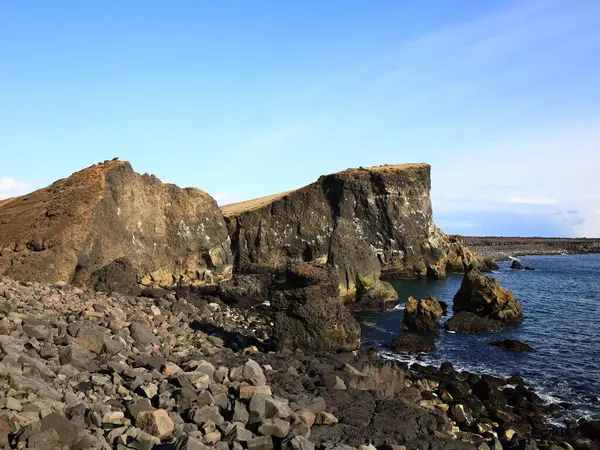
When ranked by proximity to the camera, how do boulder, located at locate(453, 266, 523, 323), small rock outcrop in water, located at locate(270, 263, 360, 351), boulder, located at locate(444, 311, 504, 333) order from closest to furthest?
small rock outcrop in water, located at locate(270, 263, 360, 351), boulder, located at locate(444, 311, 504, 333), boulder, located at locate(453, 266, 523, 323)

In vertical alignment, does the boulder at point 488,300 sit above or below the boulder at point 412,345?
above

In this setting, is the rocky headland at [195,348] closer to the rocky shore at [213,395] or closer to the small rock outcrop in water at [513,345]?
the rocky shore at [213,395]

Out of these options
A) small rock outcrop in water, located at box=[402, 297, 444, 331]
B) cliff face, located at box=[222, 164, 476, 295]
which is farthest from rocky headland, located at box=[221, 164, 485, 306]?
small rock outcrop in water, located at box=[402, 297, 444, 331]

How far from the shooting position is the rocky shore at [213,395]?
10.9 m

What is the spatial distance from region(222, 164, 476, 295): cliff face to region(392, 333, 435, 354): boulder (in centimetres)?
3954

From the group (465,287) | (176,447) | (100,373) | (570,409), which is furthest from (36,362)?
(465,287)

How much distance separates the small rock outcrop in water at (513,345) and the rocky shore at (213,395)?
6678mm

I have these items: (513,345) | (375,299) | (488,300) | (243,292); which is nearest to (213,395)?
(513,345)

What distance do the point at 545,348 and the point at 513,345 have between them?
2.05 m

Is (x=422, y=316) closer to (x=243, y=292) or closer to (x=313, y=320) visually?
(x=313, y=320)

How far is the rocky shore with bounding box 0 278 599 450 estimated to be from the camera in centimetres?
1093

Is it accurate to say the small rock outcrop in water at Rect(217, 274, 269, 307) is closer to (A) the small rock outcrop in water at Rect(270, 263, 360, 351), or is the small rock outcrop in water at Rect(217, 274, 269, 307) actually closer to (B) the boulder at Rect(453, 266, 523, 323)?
(A) the small rock outcrop in water at Rect(270, 263, 360, 351)

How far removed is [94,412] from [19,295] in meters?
13.1

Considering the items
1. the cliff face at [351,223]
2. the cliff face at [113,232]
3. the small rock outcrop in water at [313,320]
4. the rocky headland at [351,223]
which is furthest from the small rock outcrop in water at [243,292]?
the cliff face at [351,223]
